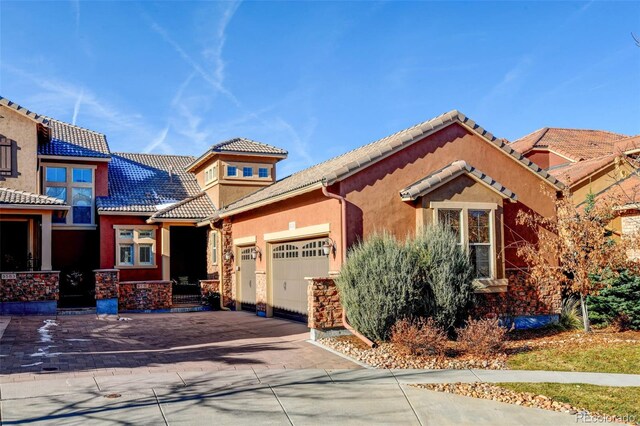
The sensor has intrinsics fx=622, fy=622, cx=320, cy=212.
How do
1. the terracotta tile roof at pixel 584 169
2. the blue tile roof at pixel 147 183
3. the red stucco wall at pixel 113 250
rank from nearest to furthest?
1. the red stucco wall at pixel 113 250
2. the blue tile roof at pixel 147 183
3. the terracotta tile roof at pixel 584 169

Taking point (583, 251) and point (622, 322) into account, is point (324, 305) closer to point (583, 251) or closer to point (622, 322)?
point (583, 251)

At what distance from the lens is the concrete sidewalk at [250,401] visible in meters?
7.98

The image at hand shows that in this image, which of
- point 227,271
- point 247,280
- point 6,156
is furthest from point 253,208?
point 6,156

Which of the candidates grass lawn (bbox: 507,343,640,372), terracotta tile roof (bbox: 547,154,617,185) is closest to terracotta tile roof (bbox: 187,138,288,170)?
terracotta tile roof (bbox: 547,154,617,185)

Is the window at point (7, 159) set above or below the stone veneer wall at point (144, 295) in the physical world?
above

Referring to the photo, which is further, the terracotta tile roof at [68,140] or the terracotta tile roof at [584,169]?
the terracotta tile roof at [584,169]

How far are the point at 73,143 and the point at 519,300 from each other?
727 inches

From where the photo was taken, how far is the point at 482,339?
11953mm

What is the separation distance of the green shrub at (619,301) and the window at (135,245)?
16244 mm

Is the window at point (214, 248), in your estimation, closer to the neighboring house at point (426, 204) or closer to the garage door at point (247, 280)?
the garage door at point (247, 280)

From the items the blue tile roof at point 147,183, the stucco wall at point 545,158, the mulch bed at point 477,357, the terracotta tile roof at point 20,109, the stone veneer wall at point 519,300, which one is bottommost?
the mulch bed at point 477,357

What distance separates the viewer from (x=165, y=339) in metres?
14.6

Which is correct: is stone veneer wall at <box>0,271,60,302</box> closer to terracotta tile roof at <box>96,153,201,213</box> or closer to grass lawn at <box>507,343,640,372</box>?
terracotta tile roof at <box>96,153,201,213</box>

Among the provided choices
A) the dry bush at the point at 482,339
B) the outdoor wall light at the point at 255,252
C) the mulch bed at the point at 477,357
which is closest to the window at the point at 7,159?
the outdoor wall light at the point at 255,252
